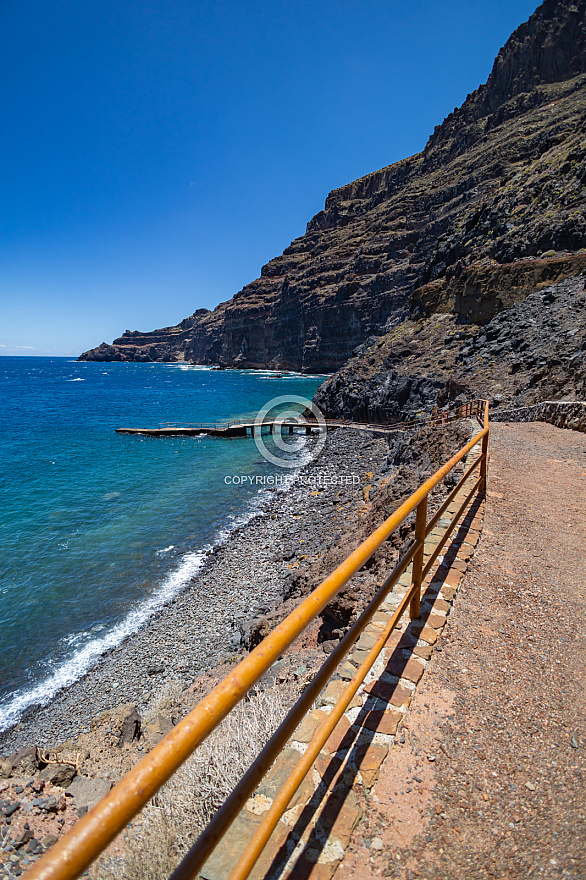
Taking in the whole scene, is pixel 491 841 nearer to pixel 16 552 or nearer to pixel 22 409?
pixel 16 552

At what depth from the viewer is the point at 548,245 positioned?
2880 centimetres

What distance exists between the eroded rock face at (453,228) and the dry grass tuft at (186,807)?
3209 cm

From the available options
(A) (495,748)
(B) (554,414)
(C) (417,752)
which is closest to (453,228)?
(B) (554,414)

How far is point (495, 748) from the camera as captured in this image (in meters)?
2.31

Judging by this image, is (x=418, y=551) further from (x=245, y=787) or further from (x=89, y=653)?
(x=89, y=653)

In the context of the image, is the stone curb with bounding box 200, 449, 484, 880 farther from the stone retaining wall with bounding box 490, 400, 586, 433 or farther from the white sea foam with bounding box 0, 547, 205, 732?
the stone retaining wall with bounding box 490, 400, 586, 433

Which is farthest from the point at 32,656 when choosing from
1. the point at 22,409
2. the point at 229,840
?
the point at 22,409

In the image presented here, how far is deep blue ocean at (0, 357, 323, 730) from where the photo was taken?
1045 centimetres

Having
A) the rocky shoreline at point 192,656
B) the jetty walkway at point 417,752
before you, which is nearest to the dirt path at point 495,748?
the jetty walkway at point 417,752

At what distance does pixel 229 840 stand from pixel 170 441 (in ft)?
118

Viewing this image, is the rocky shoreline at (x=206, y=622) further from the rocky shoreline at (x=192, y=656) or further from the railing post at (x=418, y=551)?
the railing post at (x=418, y=551)

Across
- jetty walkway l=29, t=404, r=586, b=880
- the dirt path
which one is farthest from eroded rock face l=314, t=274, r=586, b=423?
jetty walkway l=29, t=404, r=586, b=880

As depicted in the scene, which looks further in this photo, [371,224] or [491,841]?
[371,224]

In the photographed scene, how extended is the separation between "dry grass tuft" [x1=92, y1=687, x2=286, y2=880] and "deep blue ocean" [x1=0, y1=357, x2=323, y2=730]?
7987mm
